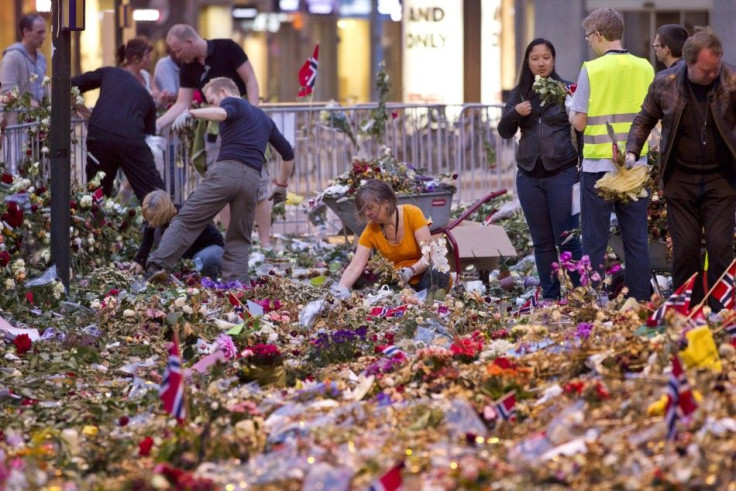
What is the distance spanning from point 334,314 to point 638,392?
→ 288cm

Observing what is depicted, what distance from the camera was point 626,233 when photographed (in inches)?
316

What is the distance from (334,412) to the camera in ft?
17.9

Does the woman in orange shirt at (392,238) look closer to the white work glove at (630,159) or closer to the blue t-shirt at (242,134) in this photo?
Answer: the blue t-shirt at (242,134)

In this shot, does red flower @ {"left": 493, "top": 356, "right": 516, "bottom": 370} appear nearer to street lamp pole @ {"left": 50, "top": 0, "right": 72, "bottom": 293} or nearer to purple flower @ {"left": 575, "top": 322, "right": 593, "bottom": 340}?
purple flower @ {"left": 575, "top": 322, "right": 593, "bottom": 340}

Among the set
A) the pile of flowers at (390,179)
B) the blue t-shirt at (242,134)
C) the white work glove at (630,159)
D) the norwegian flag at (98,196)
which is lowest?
the norwegian flag at (98,196)

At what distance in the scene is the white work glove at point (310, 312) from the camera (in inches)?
302

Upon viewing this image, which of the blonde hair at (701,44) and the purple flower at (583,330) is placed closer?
the purple flower at (583,330)

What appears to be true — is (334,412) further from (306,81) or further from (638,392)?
(306,81)

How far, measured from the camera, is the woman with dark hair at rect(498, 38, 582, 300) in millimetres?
8383

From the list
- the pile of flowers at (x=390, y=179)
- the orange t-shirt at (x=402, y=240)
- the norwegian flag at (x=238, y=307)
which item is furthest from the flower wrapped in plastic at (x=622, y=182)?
the pile of flowers at (x=390, y=179)

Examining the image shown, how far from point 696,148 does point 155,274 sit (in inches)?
142

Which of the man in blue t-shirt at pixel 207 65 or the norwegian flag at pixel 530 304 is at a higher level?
the man in blue t-shirt at pixel 207 65

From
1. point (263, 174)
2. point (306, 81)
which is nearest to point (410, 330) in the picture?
point (263, 174)

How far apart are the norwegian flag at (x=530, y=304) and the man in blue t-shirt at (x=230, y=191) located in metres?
1.96
